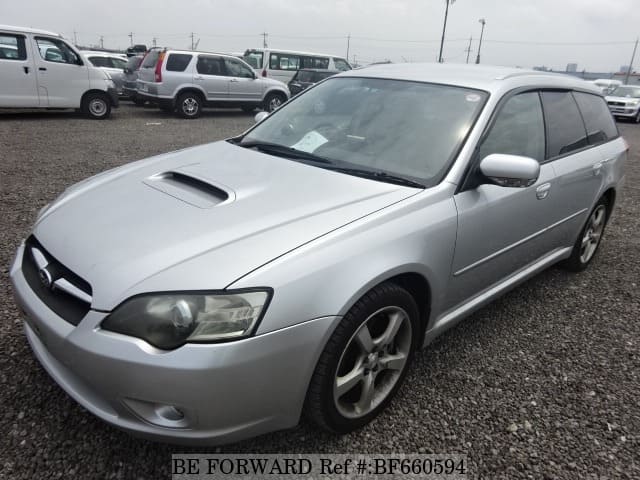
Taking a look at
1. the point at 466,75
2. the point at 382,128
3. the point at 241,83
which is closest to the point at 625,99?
the point at 241,83

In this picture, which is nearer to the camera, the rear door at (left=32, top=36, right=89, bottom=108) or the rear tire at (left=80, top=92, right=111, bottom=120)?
the rear door at (left=32, top=36, right=89, bottom=108)

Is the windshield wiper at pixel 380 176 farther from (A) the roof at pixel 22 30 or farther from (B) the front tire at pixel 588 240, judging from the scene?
(A) the roof at pixel 22 30

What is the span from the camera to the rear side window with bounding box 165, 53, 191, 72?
484 inches

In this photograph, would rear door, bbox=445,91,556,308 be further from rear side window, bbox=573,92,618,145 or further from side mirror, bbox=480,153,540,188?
rear side window, bbox=573,92,618,145

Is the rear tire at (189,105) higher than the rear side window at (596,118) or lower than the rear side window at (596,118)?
lower

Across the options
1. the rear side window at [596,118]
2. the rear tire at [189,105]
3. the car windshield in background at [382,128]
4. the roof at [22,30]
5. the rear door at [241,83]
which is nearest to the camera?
the car windshield in background at [382,128]

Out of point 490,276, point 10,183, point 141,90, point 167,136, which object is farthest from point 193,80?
point 490,276

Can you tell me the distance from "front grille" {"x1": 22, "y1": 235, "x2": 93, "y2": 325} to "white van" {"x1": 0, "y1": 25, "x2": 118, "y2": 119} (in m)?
9.77

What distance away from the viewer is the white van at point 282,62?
1705 cm

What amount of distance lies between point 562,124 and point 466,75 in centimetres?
89

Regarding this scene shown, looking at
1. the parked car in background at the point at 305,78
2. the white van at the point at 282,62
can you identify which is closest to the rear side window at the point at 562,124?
the parked car in background at the point at 305,78

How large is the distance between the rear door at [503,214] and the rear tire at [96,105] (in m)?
10.6

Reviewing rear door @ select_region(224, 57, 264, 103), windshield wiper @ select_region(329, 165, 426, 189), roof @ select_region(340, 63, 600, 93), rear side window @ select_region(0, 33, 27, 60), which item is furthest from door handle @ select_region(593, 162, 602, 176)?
rear door @ select_region(224, 57, 264, 103)

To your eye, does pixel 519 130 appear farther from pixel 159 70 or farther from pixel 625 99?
pixel 625 99
